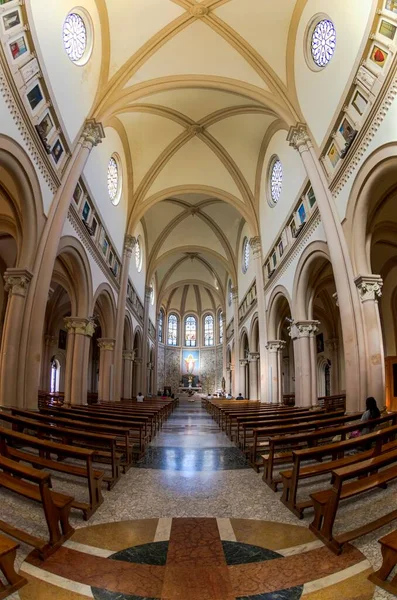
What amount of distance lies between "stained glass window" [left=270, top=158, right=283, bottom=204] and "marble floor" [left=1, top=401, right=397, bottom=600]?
14.0m

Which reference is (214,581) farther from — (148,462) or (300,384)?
(300,384)

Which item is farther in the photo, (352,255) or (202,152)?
(202,152)

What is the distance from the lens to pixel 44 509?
9.54 ft

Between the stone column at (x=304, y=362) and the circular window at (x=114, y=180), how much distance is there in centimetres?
1090

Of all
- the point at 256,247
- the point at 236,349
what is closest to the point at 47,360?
the point at 236,349

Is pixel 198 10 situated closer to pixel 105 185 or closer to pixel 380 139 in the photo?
pixel 105 185

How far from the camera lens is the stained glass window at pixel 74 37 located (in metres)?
10.2

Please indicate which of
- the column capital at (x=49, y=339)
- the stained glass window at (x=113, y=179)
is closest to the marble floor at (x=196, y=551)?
the stained glass window at (x=113, y=179)

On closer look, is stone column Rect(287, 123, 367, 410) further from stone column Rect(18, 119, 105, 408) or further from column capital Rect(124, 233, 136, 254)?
column capital Rect(124, 233, 136, 254)

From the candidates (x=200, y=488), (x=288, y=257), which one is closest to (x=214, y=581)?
(x=200, y=488)

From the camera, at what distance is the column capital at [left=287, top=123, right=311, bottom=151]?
11.3 meters

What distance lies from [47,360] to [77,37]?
20406 mm

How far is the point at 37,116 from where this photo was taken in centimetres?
865

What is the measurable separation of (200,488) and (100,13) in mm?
14421
